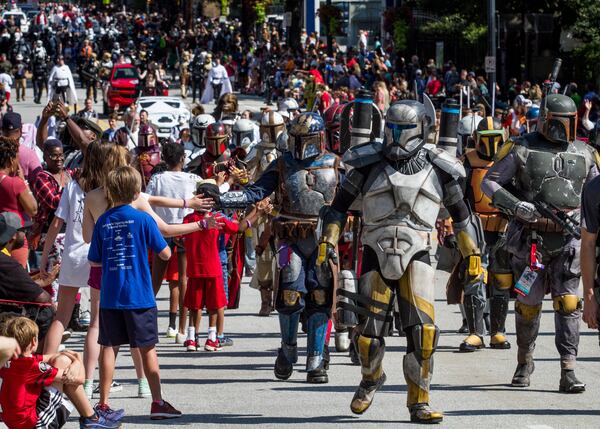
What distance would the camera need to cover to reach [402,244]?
29.2 feet

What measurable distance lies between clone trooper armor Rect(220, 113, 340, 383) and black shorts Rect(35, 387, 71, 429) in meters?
2.74

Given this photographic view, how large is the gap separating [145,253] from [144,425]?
1.03 metres

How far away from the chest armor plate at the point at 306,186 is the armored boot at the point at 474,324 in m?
1.80

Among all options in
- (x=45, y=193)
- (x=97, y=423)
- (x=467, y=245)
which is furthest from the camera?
(x=45, y=193)

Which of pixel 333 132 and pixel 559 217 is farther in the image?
pixel 333 132

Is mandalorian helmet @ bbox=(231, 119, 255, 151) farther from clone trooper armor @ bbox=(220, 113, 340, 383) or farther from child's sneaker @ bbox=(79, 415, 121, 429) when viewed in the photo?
child's sneaker @ bbox=(79, 415, 121, 429)

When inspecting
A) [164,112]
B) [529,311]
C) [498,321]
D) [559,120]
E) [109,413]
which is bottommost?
[164,112]

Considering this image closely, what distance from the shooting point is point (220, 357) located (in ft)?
38.2

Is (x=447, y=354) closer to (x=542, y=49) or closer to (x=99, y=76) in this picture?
(x=542, y=49)

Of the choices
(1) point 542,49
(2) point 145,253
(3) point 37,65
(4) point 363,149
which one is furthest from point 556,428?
(3) point 37,65

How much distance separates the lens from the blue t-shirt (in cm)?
871

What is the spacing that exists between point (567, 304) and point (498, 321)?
2.18 metres

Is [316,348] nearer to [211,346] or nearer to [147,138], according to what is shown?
[211,346]

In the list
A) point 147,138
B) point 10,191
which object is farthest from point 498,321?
point 147,138
